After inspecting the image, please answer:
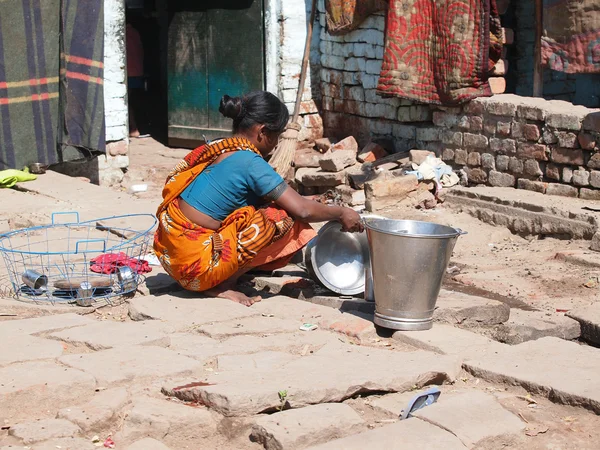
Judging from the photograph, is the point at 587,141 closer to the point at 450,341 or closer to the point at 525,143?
the point at 525,143

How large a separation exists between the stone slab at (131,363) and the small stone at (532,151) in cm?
453

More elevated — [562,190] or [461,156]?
[461,156]

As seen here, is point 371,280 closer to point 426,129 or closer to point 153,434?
point 153,434

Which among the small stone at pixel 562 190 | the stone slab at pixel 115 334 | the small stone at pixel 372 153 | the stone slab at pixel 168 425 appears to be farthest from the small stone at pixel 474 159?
the stone slab at pixel 168 425

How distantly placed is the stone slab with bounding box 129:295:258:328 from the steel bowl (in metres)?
0.48

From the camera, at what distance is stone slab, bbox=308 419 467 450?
122 inches

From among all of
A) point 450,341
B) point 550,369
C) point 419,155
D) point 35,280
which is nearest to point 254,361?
point 450,341

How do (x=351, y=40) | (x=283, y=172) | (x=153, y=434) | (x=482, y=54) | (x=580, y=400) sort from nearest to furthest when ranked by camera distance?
(x=153, y=434)
(x=580, y=400)
(x=482, y=54)
(x=283, y=172)
(x=351, y=40)

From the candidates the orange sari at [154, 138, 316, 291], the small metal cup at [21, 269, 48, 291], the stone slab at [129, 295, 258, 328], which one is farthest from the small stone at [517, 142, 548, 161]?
the small metal cup at [21, 269, 48, 291]

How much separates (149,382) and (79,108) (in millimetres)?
5088

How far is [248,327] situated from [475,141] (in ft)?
14.6

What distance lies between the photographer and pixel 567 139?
7332 mm

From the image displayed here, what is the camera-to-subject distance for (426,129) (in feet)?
28.8

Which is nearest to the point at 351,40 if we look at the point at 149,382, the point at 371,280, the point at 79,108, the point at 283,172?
the point at 283,172
